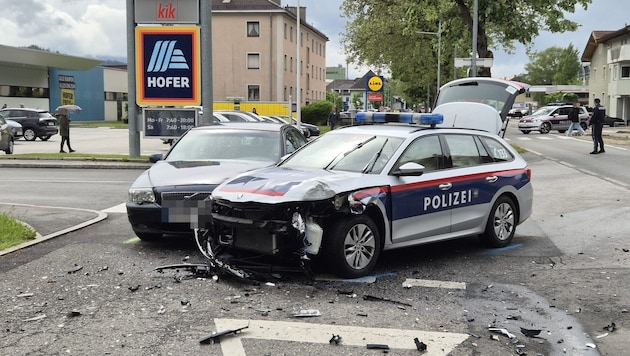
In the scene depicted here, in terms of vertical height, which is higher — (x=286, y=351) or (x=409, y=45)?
(x=409, y=45)

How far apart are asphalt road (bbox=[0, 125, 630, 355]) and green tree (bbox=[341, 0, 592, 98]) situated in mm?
17745

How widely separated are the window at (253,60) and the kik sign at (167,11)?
41.0 meters

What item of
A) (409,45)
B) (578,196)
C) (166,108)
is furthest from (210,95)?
(409,45)

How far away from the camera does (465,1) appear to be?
26328mm

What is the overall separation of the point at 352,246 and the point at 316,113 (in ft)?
151

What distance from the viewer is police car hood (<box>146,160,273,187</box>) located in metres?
7.81

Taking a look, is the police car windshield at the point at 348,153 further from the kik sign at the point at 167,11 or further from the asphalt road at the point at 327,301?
the kik sign at the point at 167,11

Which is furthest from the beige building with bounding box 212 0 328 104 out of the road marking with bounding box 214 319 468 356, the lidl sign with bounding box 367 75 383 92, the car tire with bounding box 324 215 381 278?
the road marking with bounding box 214 319 468 356

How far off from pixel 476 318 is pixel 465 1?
2297cm

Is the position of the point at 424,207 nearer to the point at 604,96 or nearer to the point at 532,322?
the point at 532,322

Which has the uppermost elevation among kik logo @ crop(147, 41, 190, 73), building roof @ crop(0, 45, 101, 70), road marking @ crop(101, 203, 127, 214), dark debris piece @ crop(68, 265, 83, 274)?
building roof @ crop(0, 45, 101, 70)

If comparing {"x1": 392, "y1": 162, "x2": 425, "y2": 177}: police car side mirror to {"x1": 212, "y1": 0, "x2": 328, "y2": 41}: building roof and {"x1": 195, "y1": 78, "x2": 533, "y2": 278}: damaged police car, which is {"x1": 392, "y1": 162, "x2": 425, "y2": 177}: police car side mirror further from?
{"x1": 212, "y1": 0, "x2": 328, "y2": 41}: building roof

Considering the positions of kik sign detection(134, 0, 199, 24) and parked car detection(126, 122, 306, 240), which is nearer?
parked car detection(126, 122, 306, 240)

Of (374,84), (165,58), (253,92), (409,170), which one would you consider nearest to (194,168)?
(409,170)
